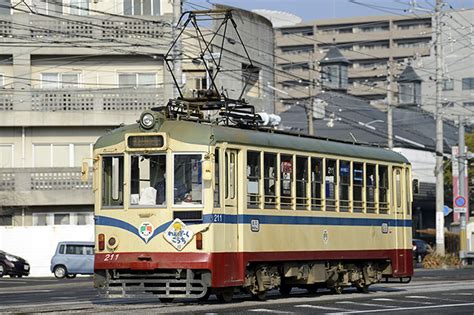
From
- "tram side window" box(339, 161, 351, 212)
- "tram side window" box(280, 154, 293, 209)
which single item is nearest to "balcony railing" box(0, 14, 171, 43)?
"tram side window" box(339, 161, 351, 212)

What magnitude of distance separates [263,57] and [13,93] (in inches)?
486

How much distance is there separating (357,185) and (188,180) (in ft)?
18.3

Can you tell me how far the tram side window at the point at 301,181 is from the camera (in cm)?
2255

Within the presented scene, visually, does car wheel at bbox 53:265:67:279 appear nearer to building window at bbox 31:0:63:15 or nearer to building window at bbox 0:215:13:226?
building window at bbox 0:215:13:226

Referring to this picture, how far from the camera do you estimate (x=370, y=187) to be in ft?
83.0

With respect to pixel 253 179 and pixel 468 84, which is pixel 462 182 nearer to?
pixel 253 179

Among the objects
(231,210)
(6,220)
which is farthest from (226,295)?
(6,220)

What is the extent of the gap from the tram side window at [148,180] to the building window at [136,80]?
3136 cm

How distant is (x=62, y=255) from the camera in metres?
46.2

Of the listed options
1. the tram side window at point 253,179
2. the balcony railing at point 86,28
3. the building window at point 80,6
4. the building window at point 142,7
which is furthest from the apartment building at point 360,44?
the tram side window at point 253,179

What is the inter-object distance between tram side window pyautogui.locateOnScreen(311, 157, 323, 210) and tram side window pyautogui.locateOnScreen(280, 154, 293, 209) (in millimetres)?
845

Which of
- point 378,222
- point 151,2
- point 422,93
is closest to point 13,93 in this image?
point 151,2

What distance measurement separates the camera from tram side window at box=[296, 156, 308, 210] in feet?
74.0

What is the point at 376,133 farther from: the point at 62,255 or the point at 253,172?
the point at 253,172
